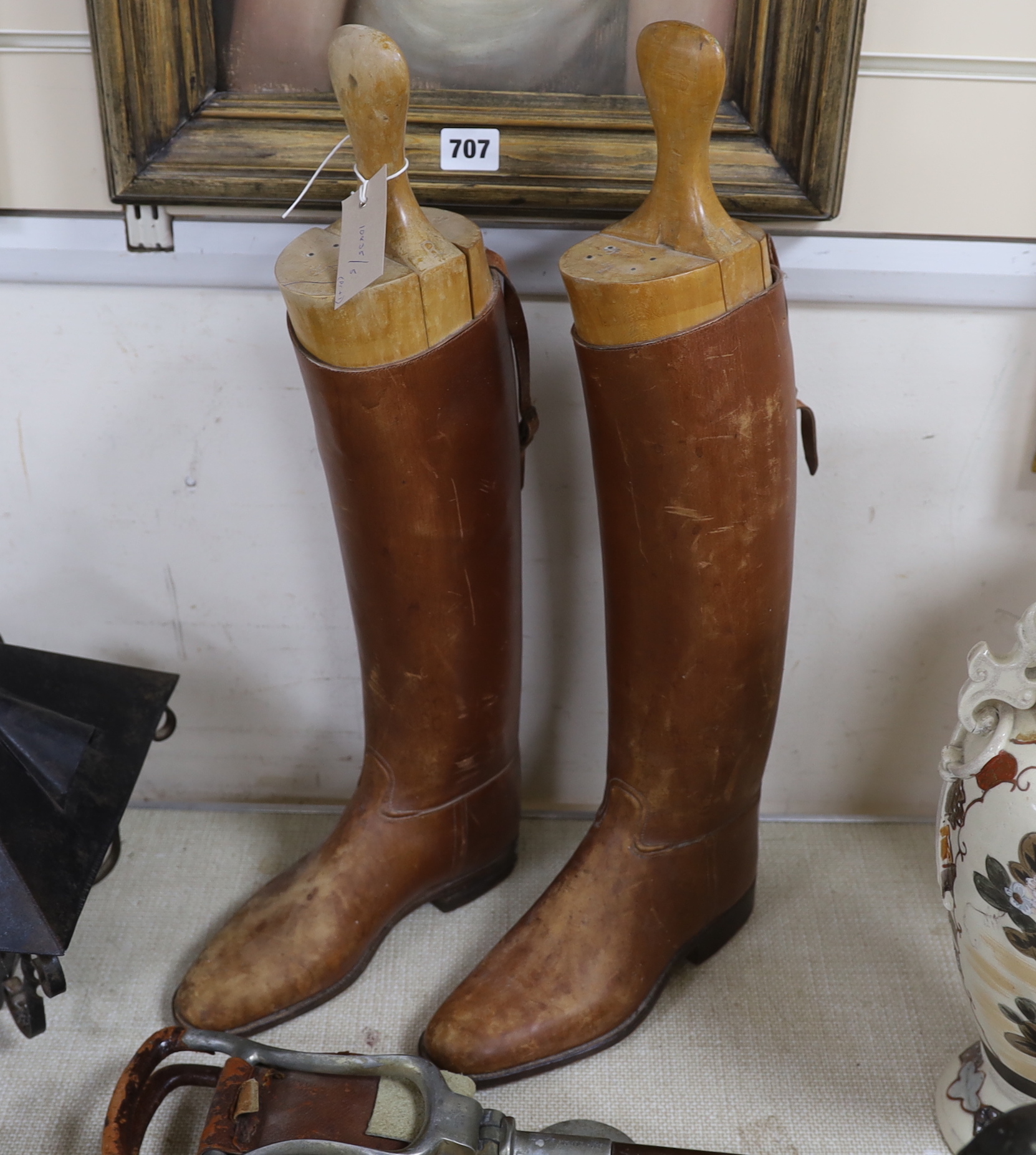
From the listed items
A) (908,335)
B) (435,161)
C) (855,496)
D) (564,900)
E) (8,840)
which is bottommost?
(564,900)

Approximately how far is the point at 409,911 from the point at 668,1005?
266 mm

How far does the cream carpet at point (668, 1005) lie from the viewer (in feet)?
2.94

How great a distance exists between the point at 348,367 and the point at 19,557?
0.53 meters

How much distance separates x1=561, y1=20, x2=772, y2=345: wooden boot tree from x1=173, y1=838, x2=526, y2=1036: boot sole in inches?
22.8

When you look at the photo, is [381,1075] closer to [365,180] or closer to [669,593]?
→ [669,593]

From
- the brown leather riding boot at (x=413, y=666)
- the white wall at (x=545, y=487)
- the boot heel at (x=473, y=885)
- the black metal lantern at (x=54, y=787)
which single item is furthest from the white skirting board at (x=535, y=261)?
the boot heel at (x=473, y=885)

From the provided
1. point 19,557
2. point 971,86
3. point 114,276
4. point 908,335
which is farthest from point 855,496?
point 19,557

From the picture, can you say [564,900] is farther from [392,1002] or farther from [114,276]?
[114,276]

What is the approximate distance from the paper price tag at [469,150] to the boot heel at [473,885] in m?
0.67

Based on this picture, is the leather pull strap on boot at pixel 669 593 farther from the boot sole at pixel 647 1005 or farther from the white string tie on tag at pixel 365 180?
the white string tie on tag at pixel 365 180

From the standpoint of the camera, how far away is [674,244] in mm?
785

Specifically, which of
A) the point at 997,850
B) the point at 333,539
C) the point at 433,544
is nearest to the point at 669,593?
the point at 433,544

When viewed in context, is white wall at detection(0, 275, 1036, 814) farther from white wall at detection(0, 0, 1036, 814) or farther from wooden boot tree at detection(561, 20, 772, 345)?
wooden boot tree at detection(561, 20, 772, 345)

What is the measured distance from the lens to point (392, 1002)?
1.00 m
